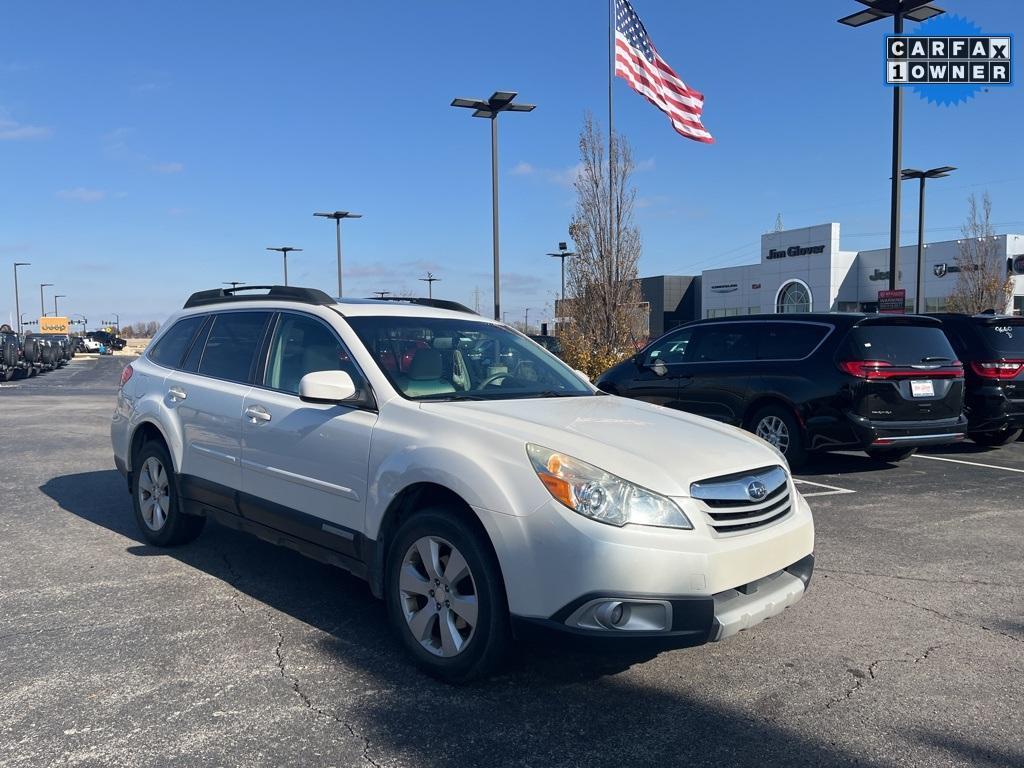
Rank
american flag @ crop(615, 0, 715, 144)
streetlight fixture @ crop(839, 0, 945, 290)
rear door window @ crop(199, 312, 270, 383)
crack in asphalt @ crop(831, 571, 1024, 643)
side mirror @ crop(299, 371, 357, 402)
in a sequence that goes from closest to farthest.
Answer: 1. side mirror @ crop(299, 371, 357, 402)
2. crack in asphalt @ crop(831, 571, 1024, 643)
3. rear door window @ crop(199, 312, 270, 383)
4. streetlight fixture @ crop(839, 0, 945, 290)
5. american flag @ crop(615, 0, 715, 144)

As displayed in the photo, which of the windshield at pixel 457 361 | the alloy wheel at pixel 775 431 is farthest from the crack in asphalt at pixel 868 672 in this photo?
the alloy wheel at pixel 775 431

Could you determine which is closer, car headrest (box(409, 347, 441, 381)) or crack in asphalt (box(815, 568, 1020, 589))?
car headrest (box(409, 347, 441, 381))

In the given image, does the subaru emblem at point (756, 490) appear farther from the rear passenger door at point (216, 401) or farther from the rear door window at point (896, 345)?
the rear door window at point (896, 345)

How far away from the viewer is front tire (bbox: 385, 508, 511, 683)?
348cm

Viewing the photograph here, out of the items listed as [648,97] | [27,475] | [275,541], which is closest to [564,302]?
[648,97]

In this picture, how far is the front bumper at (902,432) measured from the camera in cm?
841

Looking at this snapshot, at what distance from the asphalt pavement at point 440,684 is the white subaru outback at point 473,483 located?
357 mm

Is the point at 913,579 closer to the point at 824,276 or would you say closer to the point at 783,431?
the point at 783,431

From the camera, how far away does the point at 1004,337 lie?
33.4 ft

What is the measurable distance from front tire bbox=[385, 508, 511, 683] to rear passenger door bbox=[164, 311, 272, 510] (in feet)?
5.21

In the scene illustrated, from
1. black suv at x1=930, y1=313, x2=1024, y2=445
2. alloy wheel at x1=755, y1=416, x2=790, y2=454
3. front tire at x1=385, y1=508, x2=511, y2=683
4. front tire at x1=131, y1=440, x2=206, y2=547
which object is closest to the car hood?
front tire at x1=385, y1=508, x2=511, y2=683

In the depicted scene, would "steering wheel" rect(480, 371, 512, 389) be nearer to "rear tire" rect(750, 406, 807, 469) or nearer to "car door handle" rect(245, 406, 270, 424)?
"car door handle" rect(245, 406, 270, 424)

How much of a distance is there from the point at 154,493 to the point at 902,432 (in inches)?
270

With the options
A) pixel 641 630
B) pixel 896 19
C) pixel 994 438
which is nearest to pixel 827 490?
pixel 994 438
